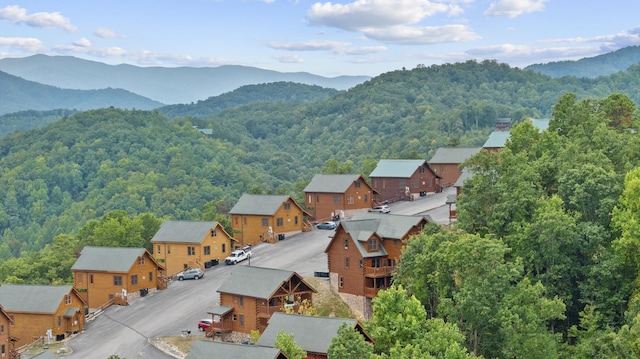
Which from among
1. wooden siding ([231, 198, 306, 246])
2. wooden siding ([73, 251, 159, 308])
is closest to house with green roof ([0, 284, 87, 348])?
wooden siding ([73, 251, 159, 308])

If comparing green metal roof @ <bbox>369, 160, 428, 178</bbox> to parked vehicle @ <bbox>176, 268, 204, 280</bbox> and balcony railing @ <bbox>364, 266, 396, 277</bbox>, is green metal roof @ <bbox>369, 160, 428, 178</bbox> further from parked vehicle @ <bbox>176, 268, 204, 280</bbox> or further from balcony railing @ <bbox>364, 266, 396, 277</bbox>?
balcony railing @ <bbox>364, 266, 396, 277</bbox>

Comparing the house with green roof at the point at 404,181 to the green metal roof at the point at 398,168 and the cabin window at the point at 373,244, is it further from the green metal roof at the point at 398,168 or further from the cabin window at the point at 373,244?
the cabin window at the point at 373,244

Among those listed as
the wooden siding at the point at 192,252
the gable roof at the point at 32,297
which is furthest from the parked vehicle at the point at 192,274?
the gable roof at the point at 32,297

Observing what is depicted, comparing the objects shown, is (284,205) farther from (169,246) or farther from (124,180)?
(124,180)

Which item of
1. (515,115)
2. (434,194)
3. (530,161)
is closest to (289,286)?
(530,161)

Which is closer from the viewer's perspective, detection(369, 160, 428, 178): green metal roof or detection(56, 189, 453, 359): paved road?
detection(56, 189, 453, 359): paved road
